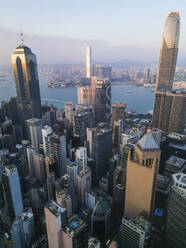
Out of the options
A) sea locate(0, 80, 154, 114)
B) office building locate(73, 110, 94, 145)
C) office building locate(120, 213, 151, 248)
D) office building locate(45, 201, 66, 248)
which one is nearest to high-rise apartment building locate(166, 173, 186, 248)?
office building locate(120, 213, 151, 248)

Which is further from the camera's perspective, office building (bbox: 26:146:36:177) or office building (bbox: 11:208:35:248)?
office building (bbox: 26:146:36:177)

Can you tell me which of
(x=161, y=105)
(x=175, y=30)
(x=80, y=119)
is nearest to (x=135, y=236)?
(x=80, y=119)

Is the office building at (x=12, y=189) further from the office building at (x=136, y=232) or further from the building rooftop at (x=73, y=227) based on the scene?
the office building at (x=136, y=232)

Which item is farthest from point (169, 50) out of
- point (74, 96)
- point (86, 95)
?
point (74, 96)

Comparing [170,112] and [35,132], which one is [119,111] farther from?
[35,132]

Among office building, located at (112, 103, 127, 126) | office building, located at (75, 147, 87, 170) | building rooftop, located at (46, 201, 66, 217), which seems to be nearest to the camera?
building rooftop, located at (46, 201, 66, 217)

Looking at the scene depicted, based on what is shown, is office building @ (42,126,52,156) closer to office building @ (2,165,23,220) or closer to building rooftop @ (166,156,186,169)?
office building @ (2,165,23,220)

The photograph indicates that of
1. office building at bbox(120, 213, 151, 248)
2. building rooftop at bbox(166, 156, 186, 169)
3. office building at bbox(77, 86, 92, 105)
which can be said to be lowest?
building rooftop at bbox(166, 156, 186, 169)
